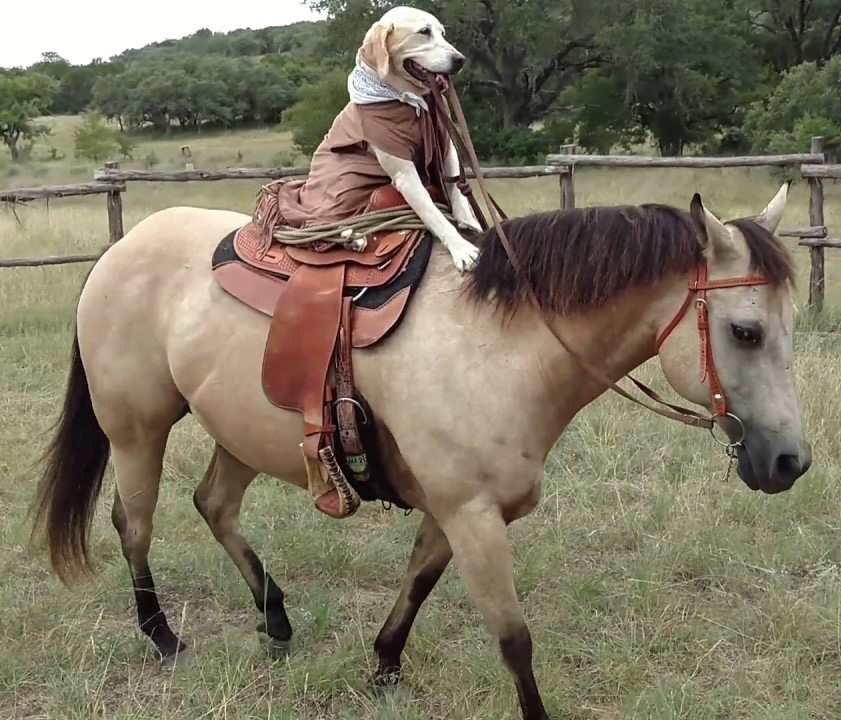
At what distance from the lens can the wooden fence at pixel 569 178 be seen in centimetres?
808

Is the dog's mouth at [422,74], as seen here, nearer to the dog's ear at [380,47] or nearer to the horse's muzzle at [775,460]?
the dog's ear at [380,47]

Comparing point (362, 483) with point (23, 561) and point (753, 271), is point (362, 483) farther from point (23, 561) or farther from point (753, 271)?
point (23, 561)

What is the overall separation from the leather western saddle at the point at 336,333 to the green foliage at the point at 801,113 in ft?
58.9

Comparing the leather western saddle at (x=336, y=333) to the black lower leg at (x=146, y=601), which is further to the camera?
the black lower leg at (x=146, y=601)

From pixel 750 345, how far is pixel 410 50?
1.31 metres

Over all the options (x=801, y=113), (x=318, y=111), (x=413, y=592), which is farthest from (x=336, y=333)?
(x=318, y=111)

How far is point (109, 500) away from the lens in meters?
4.45

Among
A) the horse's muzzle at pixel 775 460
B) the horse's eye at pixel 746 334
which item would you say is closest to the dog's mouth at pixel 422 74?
the horse's eye at pixel 746 334

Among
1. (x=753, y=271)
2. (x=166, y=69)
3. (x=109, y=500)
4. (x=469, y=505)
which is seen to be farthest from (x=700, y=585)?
(x=166, y=69)

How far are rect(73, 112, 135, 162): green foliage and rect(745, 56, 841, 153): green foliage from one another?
20167 millimetres

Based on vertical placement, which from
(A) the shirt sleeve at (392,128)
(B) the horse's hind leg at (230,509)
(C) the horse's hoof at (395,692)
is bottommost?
(C) the horse's hoof at (395,692)

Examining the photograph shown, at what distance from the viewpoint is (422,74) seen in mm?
2646

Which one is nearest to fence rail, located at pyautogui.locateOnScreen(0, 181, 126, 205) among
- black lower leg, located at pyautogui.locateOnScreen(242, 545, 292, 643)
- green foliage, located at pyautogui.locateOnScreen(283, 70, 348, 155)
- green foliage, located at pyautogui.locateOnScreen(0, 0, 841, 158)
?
black lower leg, located at pyautogui.locateOnScreen(242, 545, 292, 643)

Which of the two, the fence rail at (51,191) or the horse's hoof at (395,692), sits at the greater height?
the fence rail at (51,191)
